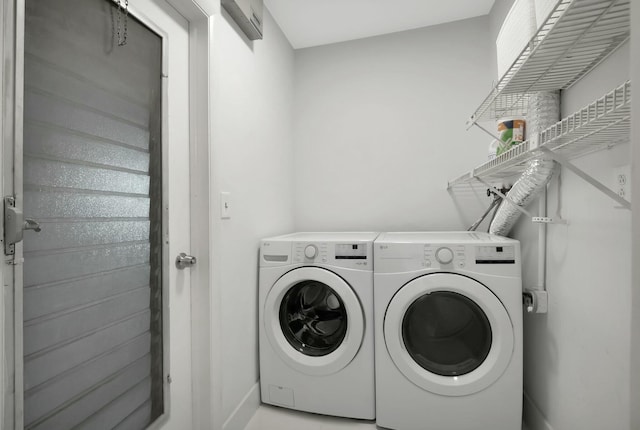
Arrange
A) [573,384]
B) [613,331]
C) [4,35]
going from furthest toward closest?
[573,384] → [613,331] → [4,35]

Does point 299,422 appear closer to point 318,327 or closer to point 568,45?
point 318,327

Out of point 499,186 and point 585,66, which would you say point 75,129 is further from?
point 499,186

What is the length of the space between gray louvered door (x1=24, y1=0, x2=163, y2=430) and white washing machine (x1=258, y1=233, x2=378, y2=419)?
23.5 inches

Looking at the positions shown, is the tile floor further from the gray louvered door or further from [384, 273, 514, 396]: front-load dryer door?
the gray louvered door

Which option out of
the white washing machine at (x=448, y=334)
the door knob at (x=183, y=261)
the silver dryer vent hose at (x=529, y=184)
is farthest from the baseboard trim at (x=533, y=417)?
the door knob at (x=183, y=261)

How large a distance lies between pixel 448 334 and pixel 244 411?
1.14 m

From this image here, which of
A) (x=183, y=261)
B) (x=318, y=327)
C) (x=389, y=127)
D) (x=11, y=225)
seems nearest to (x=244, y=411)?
(x=318, y=327)

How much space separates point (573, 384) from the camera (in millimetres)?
1164

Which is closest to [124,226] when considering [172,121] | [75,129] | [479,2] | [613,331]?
[75,129]

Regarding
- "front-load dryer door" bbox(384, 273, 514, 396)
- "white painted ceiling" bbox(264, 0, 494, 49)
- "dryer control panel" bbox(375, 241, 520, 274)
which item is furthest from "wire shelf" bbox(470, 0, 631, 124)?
"white painted ceiling" bbox(264, 0, 494, 49)

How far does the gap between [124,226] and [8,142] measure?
390mm

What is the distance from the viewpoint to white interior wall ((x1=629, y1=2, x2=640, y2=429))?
42 cm

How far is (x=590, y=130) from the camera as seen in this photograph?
788 mm

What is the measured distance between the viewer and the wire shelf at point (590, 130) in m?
0.58
